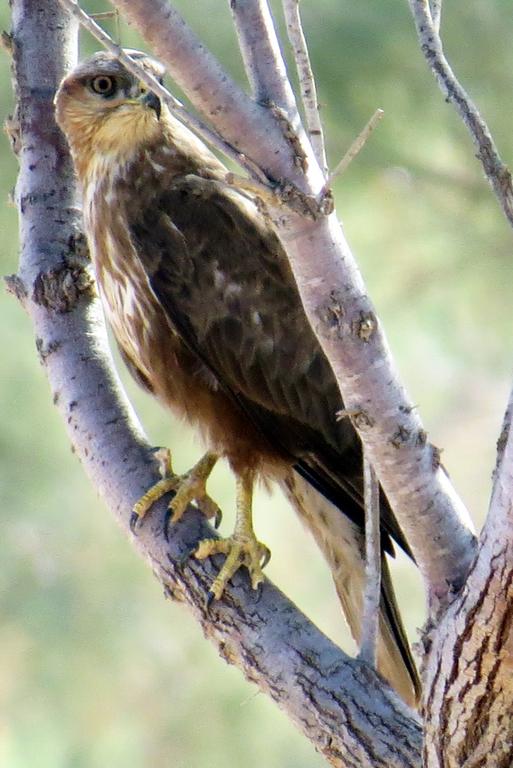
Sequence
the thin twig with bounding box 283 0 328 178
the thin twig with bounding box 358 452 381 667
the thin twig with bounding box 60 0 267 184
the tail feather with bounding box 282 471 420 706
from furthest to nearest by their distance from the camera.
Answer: the tail feather with bounding box 282 471 420 706, the thin twig with bounding box 358 452 381 667, the thin twig with bounding box 283 0 328 178, the thin twig with bounding box 60 0 267 184

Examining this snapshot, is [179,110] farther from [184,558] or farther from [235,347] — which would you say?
[235,347]

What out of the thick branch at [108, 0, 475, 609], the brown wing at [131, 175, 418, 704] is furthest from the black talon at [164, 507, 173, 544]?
the thick branch at [108, 0, 475, 609]

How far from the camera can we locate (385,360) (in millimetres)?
1996

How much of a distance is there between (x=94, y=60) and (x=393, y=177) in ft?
6.46

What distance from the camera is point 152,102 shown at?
321cm

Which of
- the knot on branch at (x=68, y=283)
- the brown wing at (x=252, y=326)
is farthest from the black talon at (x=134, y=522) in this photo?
the knot on branch at (x=68, y=283)

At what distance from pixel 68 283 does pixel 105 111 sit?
0.52 m

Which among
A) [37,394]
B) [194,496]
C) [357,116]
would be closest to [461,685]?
[194,496]

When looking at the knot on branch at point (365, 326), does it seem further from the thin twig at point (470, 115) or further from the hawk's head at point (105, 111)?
the hawk's head at point (105, 111)

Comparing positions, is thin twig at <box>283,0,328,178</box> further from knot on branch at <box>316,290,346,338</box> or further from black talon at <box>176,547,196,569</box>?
black talon at <box>176,547,196,569</box>

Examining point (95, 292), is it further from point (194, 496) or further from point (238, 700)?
point (238, 700)

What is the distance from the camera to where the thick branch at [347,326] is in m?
1.77

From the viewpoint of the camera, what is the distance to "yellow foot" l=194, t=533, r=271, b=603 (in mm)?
2545

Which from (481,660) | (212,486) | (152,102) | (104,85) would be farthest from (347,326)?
(212,486)
